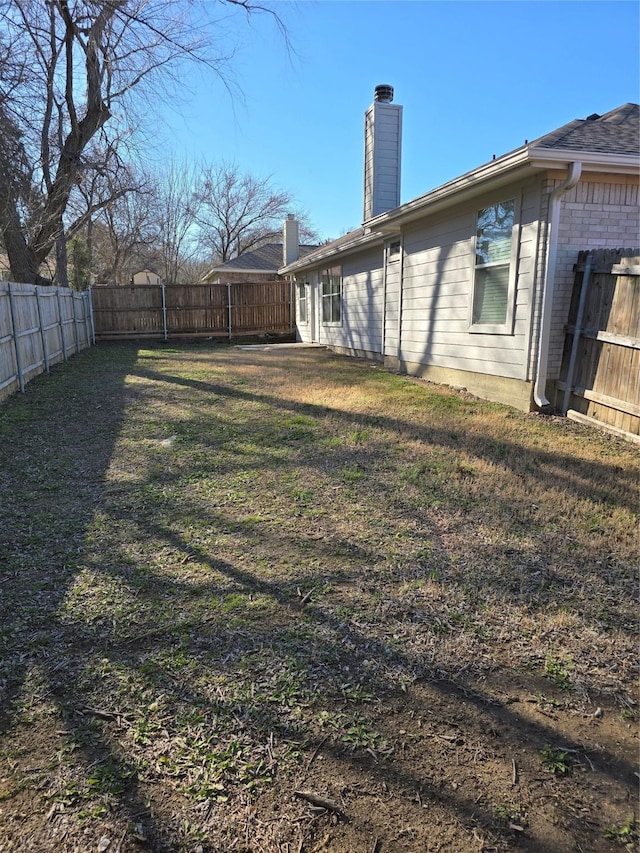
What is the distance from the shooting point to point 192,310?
61.3ft

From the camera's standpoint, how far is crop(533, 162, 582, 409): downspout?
5.43 m

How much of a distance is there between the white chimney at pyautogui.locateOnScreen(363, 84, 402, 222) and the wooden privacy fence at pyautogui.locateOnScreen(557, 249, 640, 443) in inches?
268

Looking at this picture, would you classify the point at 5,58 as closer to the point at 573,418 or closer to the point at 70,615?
the point at 70,615

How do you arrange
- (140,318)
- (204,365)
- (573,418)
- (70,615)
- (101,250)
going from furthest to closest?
(101,250)
(140,318)
(204,365)
(573,418)
(70,615)

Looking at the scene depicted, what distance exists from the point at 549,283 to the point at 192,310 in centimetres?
1486

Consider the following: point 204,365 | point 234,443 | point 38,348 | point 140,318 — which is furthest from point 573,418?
point 140,318

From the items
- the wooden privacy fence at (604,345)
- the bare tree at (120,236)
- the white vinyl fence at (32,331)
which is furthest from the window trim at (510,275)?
the bare tree at (120,236)

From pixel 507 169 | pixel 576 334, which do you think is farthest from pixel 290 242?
pixel 576 334

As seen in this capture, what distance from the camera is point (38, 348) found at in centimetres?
955

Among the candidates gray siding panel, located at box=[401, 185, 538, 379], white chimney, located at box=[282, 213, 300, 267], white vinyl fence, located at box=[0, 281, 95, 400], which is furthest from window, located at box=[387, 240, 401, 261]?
white chimney, located at box=[282, 213, 300, 267]

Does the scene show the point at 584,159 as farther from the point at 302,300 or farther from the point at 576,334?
the point at 302,300

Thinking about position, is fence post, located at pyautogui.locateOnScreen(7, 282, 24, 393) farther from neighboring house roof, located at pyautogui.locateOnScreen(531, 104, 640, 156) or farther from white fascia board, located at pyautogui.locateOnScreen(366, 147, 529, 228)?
neighboring house roof, located at pyautogui.locateOnScreen(531, 104, 640, 156)

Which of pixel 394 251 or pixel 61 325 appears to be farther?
pixel 61 325

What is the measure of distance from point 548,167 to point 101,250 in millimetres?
33393
